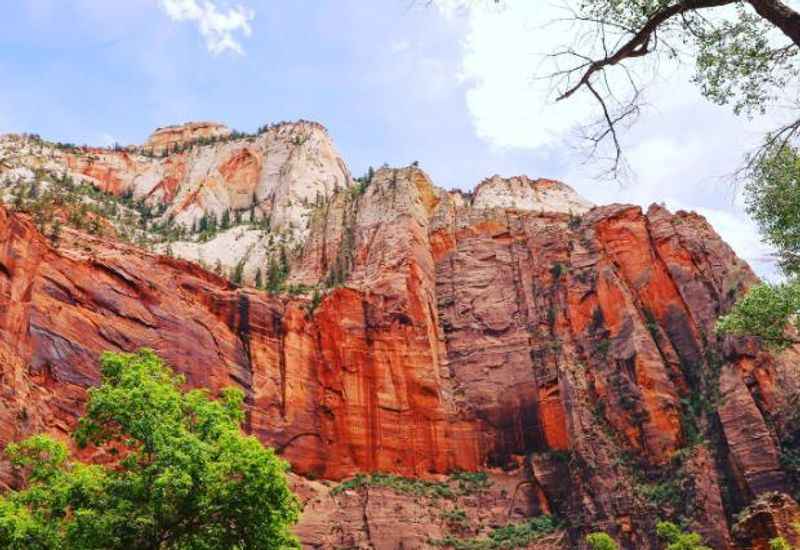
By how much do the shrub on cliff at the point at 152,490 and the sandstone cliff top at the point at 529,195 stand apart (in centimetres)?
6976

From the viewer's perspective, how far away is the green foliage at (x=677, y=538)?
42684 millimetres

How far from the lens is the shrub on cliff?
17562 mm

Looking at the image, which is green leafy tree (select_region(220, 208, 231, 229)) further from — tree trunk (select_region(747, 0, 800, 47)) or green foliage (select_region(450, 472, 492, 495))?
tree trunk (select_region(747, 0, 800, 47))

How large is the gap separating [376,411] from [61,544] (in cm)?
4206

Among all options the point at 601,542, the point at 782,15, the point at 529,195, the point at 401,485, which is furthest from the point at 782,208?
the point at 529,195

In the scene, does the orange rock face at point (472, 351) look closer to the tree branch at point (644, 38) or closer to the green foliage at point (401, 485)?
the green foliage at point (401, 485)

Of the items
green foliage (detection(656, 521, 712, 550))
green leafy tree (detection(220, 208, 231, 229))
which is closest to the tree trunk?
green foliage (detection(656, 521, 712, 550))

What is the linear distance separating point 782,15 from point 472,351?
191 feet

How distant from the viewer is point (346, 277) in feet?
237

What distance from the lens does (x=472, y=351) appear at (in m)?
65.5

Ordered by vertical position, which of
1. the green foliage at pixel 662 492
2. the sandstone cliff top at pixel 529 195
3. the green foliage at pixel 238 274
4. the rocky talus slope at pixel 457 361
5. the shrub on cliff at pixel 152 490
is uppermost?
the sandstone cliff top at pixel 529 195

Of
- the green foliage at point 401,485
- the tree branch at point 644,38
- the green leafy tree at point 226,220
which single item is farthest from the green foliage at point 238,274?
the tree branch at point 644,38

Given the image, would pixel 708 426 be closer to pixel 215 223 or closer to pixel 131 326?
pixel 131 326

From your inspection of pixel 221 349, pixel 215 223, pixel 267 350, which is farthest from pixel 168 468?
pixel 215 223
